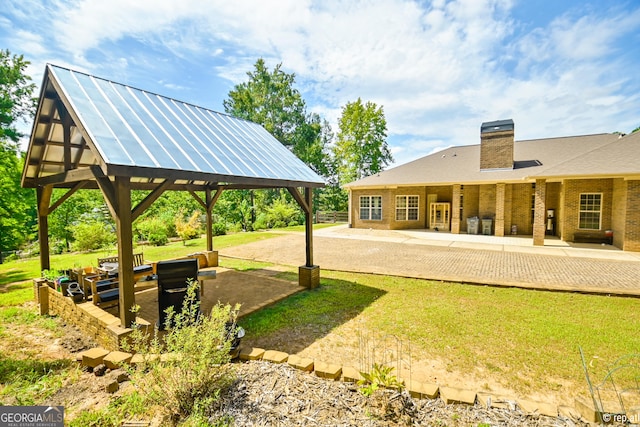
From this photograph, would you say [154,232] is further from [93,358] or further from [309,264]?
[93,358]

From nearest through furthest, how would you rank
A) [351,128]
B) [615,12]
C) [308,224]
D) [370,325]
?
[370,325] → [308,224] → [615,12] → [351,128]

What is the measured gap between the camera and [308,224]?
24.1 ft

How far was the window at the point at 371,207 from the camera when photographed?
2080cm

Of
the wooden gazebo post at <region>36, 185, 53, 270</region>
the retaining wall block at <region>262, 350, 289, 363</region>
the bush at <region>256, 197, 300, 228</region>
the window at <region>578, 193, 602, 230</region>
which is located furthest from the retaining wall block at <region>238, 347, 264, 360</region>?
the bush at <region>256, 197, 300, 228</region>

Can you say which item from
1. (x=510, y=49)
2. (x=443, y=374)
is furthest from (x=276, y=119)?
(x=443, y=374)

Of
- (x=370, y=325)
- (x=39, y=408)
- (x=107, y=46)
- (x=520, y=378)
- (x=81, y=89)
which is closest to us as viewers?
(x=39, y=408)

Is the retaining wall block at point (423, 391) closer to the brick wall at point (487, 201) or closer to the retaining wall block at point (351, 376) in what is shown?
the retaining wall block at point (351, 376)

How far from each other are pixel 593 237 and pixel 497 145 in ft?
23.7

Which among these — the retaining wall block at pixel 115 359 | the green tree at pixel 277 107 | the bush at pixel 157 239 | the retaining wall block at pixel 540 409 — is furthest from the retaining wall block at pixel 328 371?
the green tree at pixel 277 107

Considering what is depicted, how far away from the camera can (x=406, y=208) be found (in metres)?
20.4

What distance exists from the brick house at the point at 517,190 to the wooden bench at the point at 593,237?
4 centimetres

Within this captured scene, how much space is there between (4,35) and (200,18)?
17.4 feet

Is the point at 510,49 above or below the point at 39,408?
above

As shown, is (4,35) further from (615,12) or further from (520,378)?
(615,12)
